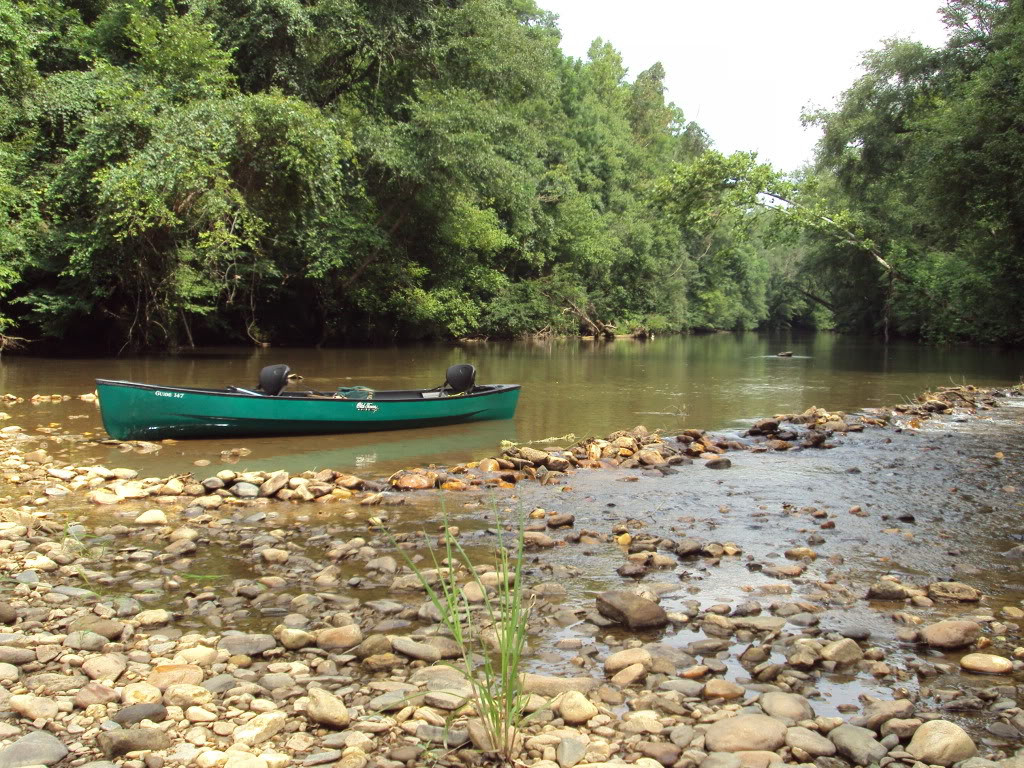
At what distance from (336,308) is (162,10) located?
1111 centimetres

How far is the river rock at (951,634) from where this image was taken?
4129mm

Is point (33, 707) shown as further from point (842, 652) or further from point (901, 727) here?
point (842, 652)

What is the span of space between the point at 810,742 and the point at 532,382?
16.1 m

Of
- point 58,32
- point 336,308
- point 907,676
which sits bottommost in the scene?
point 907,676

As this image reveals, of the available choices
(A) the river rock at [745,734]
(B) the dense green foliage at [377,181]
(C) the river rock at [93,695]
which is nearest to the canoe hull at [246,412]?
(C) the river rock at [93,695]

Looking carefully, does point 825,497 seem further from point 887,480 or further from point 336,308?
point 336,308

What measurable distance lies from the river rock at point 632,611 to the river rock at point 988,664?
1449 millimetres

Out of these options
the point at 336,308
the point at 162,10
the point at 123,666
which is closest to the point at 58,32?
the point at 162,10

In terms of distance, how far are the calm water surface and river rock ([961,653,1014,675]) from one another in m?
6.53

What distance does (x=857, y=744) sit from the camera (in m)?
3.16

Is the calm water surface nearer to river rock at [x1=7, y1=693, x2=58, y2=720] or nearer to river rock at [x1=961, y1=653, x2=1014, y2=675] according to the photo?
river rock at [x1=7, y1=693, x2=58, y2=720]

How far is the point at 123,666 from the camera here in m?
3.67

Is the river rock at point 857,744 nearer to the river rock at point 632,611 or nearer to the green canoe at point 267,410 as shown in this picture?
the river rock at point 632,611

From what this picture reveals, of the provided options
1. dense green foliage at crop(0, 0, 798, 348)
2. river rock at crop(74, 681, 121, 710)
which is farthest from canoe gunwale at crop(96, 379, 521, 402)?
dense green foliage at crop(0, 0, 798, 348)
